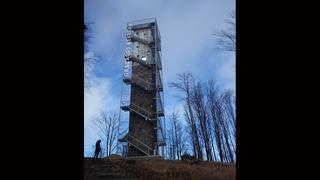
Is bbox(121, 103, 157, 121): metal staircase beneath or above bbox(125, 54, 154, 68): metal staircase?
beneath

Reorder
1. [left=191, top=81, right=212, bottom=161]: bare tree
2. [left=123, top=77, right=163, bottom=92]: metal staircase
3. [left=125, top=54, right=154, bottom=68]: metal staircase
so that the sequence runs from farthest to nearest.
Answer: [left=125, top=54, right=154, bottom=68]: metal staircase
[left=123, top=77, right=163, bottom=92]: metal staircase
[left=191, top=81, right=212, bottom=161]: bare tree

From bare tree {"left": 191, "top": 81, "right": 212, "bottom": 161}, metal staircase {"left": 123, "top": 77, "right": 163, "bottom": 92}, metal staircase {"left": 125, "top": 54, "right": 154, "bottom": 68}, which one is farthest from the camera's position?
metal staircase {"left": 125, "top": 54, "right": 154, "bottom": 68}

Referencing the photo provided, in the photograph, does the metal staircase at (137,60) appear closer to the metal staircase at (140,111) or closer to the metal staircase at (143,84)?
the metal staircase at (143,84)

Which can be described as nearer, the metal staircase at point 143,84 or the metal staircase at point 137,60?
the metal staircase at point 143,84

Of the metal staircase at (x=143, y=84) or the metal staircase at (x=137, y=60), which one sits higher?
the metal staircase at (x=137, y=60)

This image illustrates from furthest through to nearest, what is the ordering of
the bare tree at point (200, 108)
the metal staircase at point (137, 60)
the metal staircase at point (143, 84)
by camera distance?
the metal staircase at point (137, 60), the metal staircase at point (143, 84), the bare tree at point (200, 108)

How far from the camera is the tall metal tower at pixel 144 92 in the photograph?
30.0 m

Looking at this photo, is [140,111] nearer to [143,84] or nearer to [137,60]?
[143,84]

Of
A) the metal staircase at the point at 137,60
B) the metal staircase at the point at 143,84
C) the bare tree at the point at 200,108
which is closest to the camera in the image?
the bare tree at the point at 200,108

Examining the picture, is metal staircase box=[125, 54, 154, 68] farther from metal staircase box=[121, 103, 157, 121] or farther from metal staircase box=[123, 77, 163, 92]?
metal staircase box=[121, 103, 157, 121]

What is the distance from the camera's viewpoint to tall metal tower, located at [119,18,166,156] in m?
30.0

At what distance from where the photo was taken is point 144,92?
107 ft
